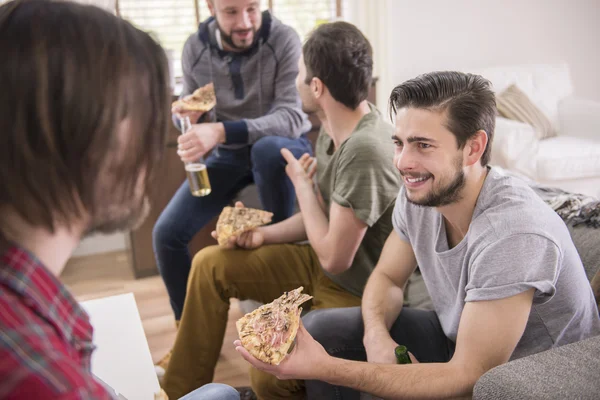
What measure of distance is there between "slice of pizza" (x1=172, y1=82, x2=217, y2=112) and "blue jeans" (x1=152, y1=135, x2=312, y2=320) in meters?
0.21

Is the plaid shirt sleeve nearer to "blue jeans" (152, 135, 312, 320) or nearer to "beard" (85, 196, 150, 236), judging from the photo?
"beard" (85, 196, 150, 236)

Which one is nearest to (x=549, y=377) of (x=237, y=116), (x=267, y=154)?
(x=267, y=154)

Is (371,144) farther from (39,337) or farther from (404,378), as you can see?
(39,337)

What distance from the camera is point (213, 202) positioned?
220 cm

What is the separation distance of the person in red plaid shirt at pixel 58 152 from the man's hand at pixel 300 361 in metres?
0.51

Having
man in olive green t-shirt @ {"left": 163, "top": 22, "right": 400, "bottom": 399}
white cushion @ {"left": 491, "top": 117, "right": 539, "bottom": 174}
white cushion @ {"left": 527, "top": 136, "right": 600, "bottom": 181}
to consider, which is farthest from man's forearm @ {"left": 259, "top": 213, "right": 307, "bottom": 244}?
white cushion @ {"left": 527, "top": 136, "right": 600, "bottom": 181}

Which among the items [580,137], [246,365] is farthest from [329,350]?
[580,137]

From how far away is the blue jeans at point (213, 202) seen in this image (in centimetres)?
205

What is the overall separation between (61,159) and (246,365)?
165 centimetres

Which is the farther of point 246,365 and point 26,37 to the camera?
point 246,365

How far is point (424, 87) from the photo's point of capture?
4.07 ft

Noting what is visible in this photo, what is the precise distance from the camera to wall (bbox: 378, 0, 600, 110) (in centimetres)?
386

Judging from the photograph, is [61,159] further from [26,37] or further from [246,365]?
[246,365]

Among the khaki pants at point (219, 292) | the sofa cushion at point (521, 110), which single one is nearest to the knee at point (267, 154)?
the khaki pants at point (219, 292)
